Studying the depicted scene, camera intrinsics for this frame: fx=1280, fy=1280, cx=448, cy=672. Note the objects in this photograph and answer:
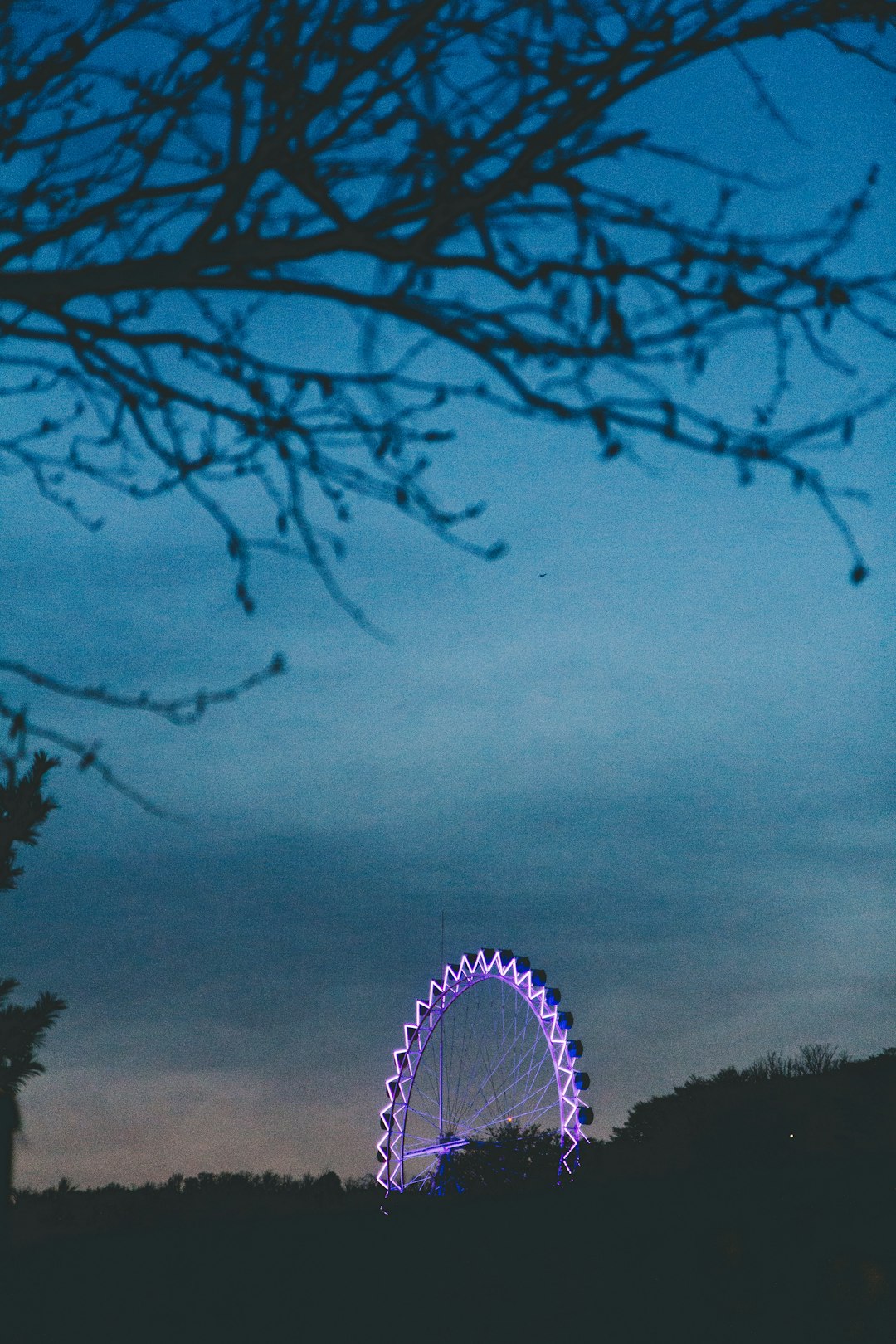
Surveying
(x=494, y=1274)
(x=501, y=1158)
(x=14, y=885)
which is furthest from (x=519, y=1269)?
(x=501, y=1158)

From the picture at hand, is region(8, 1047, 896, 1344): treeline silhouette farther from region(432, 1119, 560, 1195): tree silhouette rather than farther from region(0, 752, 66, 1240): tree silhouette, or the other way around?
region(432, 1119, 560, 1195): tree silhouette

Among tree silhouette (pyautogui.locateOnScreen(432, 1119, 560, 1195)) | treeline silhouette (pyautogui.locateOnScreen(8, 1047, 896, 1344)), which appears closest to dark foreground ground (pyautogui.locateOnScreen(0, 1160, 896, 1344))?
treeline silhouette (pyautogui.locateOnScreen(8, 1047, 896, 1344))

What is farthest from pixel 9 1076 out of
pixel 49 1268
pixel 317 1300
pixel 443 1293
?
pixel 443 1293

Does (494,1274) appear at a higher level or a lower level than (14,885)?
lower

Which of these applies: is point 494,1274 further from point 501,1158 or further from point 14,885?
point 501,1158

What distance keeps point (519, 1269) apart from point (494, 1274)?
13 cm

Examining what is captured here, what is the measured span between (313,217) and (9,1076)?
3.81 meters

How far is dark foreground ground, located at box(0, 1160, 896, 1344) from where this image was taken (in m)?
5.89

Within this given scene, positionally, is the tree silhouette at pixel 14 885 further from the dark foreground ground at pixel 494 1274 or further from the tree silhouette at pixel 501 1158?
the tree silhouette at pixel 501 1158

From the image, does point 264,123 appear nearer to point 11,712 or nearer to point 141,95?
point 141,95

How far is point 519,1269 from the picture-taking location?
245 inches

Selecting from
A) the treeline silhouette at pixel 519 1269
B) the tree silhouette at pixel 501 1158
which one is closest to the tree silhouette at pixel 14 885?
the treeline silhouette at pixel 519 1269

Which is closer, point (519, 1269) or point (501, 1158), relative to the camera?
point (519, 1269)

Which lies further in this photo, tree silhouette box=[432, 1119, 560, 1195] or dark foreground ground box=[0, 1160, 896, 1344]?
tree silhouette box=[432, 1119, 560, 1195]
